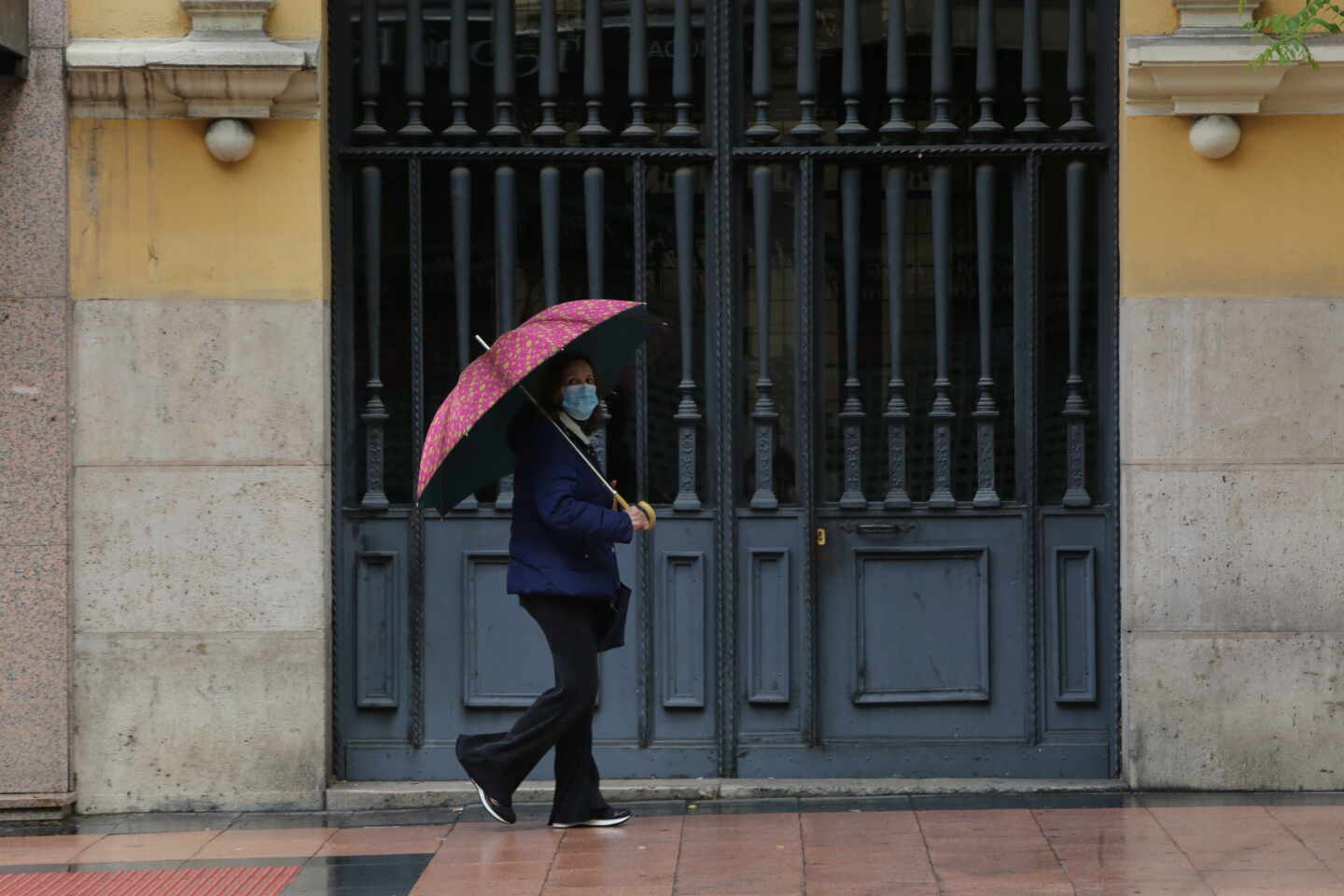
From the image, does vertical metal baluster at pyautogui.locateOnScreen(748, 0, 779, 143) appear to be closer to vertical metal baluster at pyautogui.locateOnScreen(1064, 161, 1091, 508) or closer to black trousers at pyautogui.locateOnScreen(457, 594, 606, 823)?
vertical metal baluster at pyautogui.locateOnScreen(1064, 161, 1091, 508)

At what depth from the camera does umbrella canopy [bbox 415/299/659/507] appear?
7.02 m

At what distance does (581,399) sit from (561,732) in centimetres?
127

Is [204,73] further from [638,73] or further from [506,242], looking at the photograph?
[638,73]

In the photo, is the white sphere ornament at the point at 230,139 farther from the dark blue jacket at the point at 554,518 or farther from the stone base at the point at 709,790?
the stone base at the point at 709,790

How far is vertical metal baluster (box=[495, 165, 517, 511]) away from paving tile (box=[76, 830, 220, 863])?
190 centimetres

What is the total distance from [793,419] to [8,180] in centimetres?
348

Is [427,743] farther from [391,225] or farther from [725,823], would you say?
[391,225]

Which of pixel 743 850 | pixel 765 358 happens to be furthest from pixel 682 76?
pixel 743 850

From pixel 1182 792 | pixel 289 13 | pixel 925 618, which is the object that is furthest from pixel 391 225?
pixel 1182 792

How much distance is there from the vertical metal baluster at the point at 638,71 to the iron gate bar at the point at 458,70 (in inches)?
27.7

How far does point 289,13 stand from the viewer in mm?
8344

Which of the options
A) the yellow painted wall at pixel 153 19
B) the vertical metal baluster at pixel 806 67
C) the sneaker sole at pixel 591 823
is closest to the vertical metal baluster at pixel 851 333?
the vertical metal baluster at pixel 806 67

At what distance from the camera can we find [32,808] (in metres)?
8.26

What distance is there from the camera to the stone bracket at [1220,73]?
813 centimetres
